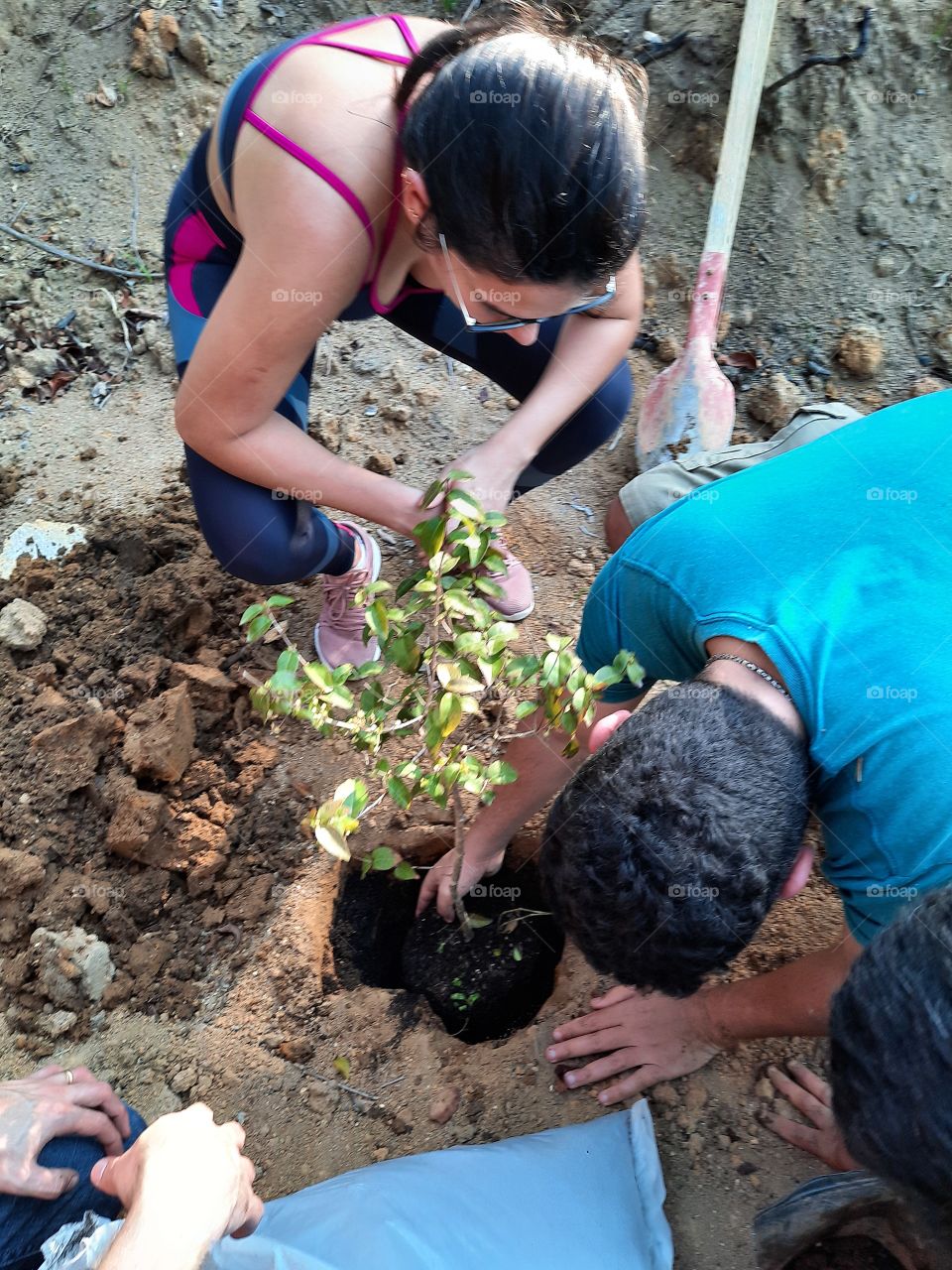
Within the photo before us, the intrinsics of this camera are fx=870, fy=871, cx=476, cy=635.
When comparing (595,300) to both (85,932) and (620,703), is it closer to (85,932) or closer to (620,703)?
(620,703)

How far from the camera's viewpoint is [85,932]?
1813 mm

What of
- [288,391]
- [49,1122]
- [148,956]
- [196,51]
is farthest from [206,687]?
[196,51]

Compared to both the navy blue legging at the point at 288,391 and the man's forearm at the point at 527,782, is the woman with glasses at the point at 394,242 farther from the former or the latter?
the man's forearm at the point at 527,782

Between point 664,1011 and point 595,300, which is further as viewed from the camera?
point 664,1011

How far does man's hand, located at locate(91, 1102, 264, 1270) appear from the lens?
1005 millimetres

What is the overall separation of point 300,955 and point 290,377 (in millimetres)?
1159

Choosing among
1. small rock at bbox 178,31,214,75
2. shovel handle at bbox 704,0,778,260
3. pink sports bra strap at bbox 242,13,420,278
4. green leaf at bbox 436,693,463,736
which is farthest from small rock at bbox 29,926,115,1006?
small rock at bbox 178,31,214,75

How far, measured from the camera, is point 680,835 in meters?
1.02

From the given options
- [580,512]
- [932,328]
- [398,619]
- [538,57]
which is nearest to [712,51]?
[932,328]

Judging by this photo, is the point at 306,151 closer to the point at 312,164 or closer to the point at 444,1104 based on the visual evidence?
the point at 312,164

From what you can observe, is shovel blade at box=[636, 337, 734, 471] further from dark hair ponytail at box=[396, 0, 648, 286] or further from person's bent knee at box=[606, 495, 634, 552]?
dark hair ponytail at box=[396, 0, 648, 286]

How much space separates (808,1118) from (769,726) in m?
0.98

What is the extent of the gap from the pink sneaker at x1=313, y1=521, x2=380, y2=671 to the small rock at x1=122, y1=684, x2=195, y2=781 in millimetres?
374

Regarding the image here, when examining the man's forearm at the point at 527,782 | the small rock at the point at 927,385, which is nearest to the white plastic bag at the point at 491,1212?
the man's forearm at the point at 527,782
